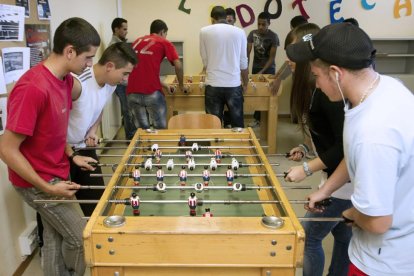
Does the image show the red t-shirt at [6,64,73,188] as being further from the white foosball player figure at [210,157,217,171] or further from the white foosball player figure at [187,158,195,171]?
the white foosball player figure at [210,157,217,171]

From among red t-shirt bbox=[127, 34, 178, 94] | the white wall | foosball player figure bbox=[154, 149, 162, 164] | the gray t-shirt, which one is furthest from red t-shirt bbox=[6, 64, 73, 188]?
the gray t-shirt

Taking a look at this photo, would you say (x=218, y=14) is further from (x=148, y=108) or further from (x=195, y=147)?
(x=195, y=147)

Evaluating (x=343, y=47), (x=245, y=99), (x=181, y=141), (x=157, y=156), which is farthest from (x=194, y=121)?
(x=343, y=47)

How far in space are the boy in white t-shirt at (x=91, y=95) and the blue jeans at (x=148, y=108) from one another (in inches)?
60.7

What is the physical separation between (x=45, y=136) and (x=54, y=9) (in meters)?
1.72

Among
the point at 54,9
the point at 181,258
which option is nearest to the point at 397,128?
the point at 181,258

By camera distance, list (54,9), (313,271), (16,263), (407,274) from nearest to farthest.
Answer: (407,274)
(313,271)
(16,263)
(54,9)

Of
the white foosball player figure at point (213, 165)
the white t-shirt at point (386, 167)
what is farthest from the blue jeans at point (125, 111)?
the white t-shirt at point (386, 167)

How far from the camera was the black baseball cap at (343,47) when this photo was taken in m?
1.08

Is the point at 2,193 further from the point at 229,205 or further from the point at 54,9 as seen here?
the point at 54,9

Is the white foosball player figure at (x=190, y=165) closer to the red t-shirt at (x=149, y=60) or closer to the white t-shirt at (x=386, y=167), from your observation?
the white t-shirt at (x=386, y=167)

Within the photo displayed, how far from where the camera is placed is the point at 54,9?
2.96 metres

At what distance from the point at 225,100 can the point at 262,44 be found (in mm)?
1916

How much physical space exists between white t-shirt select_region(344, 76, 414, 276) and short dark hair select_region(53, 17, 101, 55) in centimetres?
116
